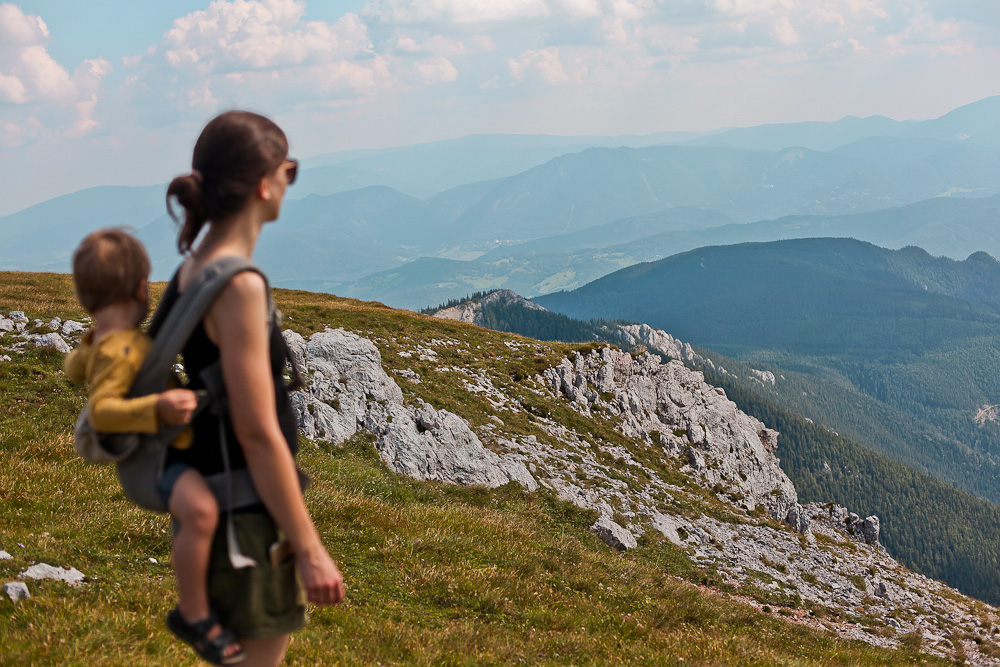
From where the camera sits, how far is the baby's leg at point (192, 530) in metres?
3.75

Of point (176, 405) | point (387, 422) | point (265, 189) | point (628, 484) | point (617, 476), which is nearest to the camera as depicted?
point (176, 405)

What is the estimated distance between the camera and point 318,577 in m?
3.85

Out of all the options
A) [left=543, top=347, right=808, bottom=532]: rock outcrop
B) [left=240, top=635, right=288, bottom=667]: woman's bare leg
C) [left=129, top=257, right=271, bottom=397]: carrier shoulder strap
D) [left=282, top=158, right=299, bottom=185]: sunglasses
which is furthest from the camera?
[left=543, top=347, right=808, bottom=532]: rock outcrop

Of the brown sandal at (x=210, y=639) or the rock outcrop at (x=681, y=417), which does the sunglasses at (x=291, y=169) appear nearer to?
the brown sandal at (x=210, y=639)

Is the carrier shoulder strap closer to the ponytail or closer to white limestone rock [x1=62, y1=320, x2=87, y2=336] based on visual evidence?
the ponytail

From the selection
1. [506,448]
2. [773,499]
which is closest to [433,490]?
[506,448]

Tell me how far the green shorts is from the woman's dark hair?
6.23 feet

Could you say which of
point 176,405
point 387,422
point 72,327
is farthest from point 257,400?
point 72,327

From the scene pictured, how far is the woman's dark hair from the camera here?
3889 mm

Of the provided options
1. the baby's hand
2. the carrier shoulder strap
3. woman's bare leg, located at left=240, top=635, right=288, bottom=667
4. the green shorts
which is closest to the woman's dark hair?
the carrier shoulder strap

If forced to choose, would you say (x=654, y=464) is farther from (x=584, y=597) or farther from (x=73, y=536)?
(x=73, y=536)

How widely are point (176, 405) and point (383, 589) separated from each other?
331 inches

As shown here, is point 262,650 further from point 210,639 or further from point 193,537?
point 193,537

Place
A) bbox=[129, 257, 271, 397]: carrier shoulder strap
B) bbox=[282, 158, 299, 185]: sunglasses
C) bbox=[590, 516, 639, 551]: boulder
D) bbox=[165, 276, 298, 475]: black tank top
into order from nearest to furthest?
1. bbox=[129, 257, 271, 397]: carrier shoulder strap
2. bbox=[165, 276, 298, 475]: black tank top
3. bbox=[282, 158, 299, 185]: sunglasses
4. bbox=[590, 516, 639, 551]: boulder
